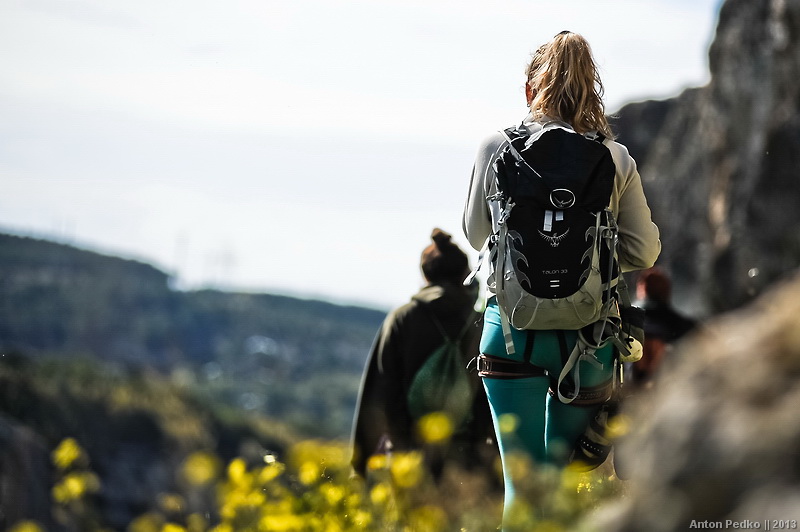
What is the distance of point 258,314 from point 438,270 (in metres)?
101

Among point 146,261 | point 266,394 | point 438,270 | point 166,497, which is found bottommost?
point 266,394

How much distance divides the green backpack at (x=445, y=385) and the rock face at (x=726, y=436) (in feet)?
11.4

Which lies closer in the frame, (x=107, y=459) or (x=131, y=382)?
(x=107, y=459)

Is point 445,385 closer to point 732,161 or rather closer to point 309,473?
point 309,473

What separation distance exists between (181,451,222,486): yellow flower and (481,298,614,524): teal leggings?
2.96 feet

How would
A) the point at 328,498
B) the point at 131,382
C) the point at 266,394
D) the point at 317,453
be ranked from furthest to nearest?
the point at 266,394 → the point at 131,382 → the point at 317,453 → the point at 328,498

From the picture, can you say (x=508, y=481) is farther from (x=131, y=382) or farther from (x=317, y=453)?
(x=131, y=382)

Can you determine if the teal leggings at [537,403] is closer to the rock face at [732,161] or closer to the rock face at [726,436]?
the rock face at [726,436]

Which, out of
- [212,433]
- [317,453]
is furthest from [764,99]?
[212,433]

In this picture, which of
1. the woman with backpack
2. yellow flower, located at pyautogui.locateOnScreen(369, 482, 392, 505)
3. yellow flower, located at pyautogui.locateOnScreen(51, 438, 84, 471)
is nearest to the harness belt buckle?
the woman with backpack

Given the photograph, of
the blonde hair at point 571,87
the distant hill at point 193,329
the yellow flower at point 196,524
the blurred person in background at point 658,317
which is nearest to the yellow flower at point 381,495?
the yellow flower at point 196,524

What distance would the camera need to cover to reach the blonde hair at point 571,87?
131 inches

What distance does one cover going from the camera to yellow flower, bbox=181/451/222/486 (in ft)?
10.9

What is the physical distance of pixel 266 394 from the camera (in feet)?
274
